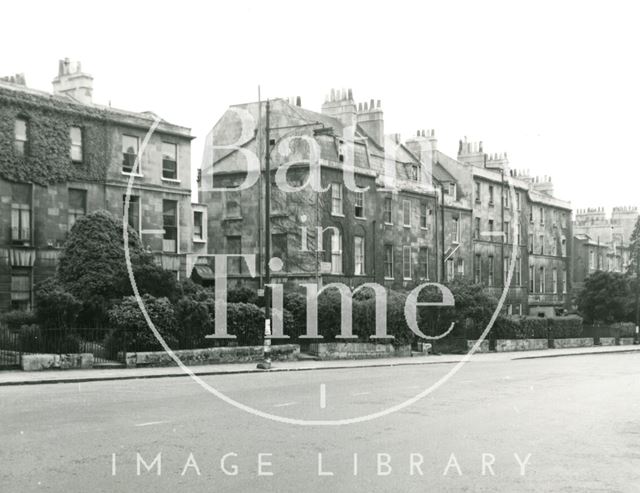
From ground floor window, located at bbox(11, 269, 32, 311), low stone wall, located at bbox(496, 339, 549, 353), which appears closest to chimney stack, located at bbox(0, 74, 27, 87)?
ground floor window, located at bbox(11, 269, 32, 311)

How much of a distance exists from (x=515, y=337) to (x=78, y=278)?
94.0 feet

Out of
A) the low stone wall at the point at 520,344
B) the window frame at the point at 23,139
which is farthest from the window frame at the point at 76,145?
the low stone wall at the point at 520,344

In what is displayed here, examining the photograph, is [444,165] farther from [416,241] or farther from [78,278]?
[78,278]

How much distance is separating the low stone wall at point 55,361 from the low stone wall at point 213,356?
1457 mm

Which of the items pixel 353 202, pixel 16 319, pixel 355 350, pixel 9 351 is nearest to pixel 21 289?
pixel 16 319

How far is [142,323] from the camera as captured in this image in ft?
93.0

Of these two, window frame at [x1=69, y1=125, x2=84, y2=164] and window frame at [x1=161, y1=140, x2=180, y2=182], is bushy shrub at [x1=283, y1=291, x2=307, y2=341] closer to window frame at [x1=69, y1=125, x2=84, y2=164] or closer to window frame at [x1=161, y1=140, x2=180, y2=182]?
window frame at [x1=161, y1=140, x2=180, y2=182]

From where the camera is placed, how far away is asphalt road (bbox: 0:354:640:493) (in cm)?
969

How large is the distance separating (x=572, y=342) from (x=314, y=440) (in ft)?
160

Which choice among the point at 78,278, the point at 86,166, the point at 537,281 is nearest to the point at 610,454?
the point at 78,278

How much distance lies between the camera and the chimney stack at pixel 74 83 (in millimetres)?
40438

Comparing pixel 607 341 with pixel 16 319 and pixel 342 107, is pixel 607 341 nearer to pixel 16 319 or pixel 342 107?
pixel 342 107

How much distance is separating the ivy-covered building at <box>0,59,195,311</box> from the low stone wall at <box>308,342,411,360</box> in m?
9.76

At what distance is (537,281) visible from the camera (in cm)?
7512
